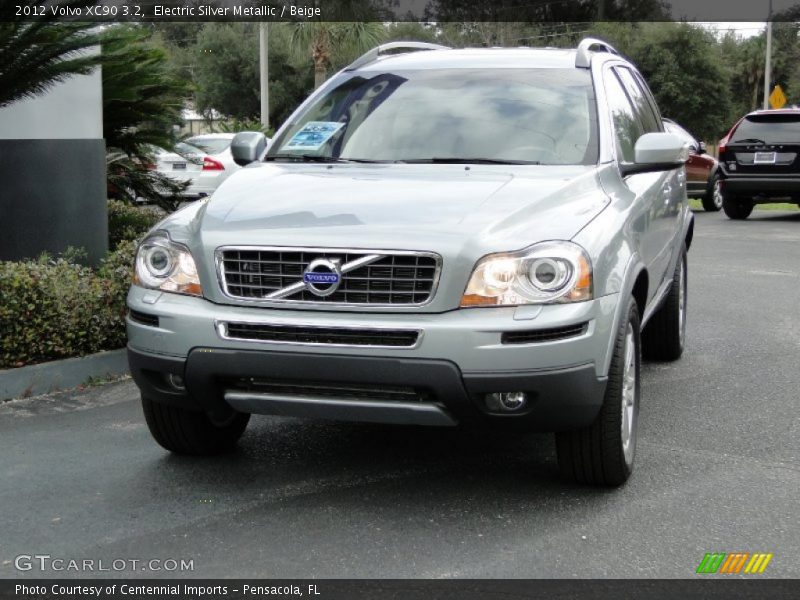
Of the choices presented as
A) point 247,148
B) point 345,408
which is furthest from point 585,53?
point 345,408

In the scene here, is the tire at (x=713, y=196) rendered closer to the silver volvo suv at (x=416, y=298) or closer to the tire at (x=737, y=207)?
the tire at (x=737, y=207)

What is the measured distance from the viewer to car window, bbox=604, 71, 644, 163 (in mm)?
5652

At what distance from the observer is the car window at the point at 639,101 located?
656 centimetres

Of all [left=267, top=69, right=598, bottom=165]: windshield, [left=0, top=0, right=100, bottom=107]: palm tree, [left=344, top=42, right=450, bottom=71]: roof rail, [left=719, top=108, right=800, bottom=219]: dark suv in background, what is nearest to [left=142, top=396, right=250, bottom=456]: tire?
[left=267, top=69, right=598, bottom=165]: windshield

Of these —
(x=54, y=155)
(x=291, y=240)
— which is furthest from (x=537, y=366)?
(x=54, y=155)

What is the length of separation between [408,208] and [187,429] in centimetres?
143

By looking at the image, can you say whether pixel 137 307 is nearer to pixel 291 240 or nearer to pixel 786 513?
pixel 291 240

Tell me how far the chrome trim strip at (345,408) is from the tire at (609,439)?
1.93 feet

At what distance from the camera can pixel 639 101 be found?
22.3 feet

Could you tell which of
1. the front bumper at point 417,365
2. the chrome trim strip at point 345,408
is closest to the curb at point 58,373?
the front bumper at point 417,365

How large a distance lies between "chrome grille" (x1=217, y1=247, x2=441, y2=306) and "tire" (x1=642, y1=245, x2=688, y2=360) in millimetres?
3117

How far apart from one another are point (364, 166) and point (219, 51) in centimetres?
5137

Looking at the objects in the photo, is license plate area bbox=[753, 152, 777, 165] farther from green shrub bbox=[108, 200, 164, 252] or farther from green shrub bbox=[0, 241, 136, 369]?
green shrub bbox=[0, 241, 136, 369]

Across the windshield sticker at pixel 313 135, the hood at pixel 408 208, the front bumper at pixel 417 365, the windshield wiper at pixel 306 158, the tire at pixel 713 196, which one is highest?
the windshield sticker at pixel 313 135
